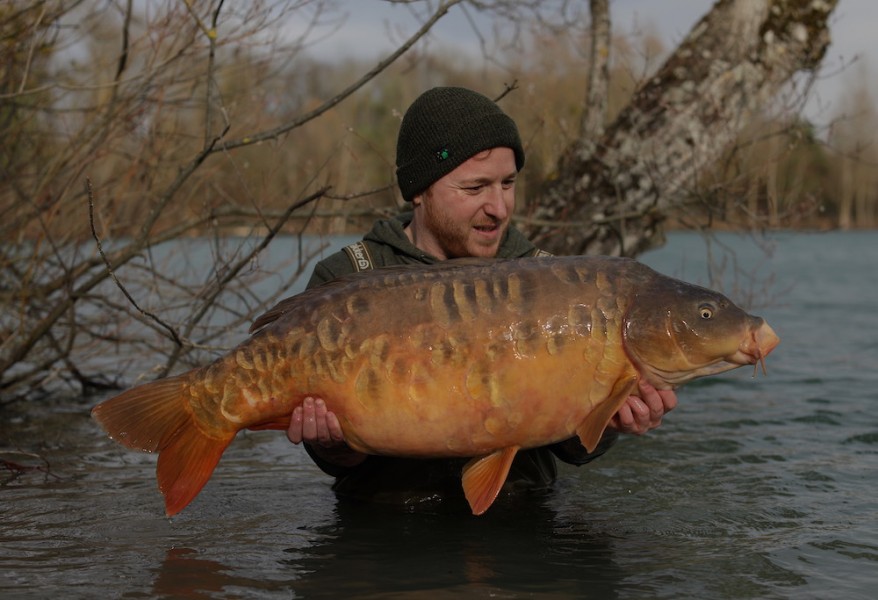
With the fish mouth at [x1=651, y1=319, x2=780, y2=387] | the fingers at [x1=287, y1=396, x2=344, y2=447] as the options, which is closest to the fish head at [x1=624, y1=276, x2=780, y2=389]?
the fish mouth at [x1=651, y1=319, x2=780, y2=387]

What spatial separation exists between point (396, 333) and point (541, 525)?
4.12 ft

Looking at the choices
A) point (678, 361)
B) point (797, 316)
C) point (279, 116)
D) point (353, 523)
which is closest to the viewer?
point (678, 361)

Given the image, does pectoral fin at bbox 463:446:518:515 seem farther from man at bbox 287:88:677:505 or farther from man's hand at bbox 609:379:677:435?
man at bbox 287:88:677:505

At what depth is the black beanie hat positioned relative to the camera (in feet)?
14.0

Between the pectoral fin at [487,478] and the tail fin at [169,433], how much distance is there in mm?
825

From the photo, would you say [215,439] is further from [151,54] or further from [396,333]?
[151,54]

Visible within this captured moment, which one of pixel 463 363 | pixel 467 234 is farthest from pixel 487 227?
pixel 463 363

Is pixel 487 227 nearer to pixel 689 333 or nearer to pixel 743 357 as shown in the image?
pixel 689 333

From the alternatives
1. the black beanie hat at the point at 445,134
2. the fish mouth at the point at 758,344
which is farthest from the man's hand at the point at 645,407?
the black beanie hat at the point at 445,134

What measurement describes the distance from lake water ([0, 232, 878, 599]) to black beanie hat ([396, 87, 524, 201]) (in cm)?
140

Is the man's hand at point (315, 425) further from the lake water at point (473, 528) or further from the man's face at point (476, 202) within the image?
the man's face at point (476, 202)

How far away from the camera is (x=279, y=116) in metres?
7.26

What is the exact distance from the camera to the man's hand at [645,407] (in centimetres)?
358

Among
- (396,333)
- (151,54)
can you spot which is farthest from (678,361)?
(151,54)
